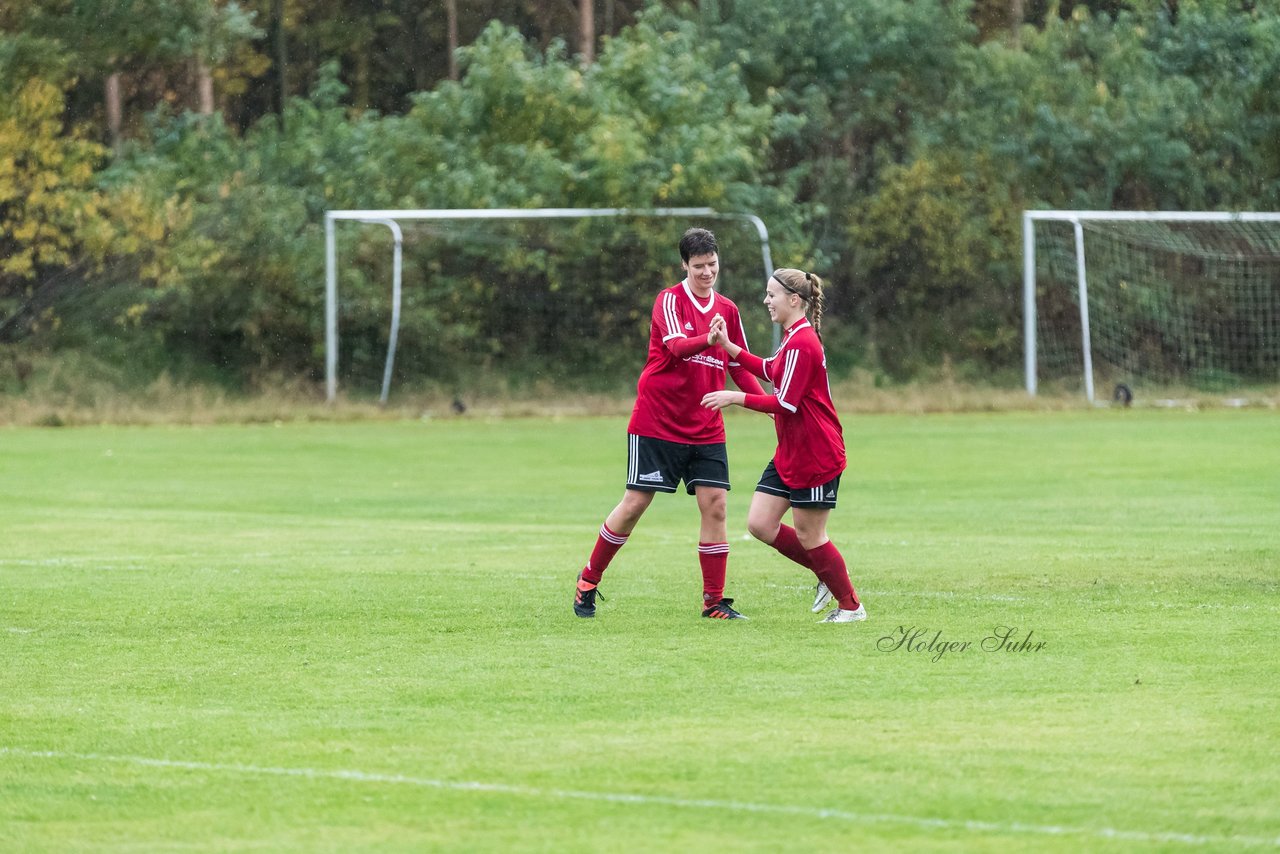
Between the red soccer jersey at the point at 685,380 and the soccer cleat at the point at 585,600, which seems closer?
the red soccer jersey at the point at 685,380

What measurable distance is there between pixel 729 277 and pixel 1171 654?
25567 mm

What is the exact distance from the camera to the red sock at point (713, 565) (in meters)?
10.3

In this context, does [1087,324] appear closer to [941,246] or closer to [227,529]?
[941,246]

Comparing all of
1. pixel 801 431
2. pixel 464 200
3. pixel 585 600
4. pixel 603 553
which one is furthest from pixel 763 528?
pixel 464 200

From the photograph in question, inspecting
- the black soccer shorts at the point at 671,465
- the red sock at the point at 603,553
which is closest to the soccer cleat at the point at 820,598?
the black soccer shorts at the point at 671,465

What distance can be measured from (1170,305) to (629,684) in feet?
93.8

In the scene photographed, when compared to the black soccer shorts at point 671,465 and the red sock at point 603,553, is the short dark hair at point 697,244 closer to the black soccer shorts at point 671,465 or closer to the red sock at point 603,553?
the black soccer shorts at point 671,465

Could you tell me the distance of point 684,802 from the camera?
6.09 meters

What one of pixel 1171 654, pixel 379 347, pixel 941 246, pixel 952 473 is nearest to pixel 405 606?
pixel 1171 654

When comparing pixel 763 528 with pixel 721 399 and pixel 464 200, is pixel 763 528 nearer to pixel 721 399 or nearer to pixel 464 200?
pixel 721 399

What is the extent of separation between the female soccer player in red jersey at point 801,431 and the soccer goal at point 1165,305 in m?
24.6

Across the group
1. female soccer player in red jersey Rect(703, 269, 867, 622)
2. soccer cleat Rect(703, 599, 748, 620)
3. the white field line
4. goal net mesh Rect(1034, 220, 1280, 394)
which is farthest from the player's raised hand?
goal net mesh Rect(1034, 220, 1280, 394)

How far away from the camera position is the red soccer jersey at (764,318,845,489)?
985 centimetres

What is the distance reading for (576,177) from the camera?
117ft
